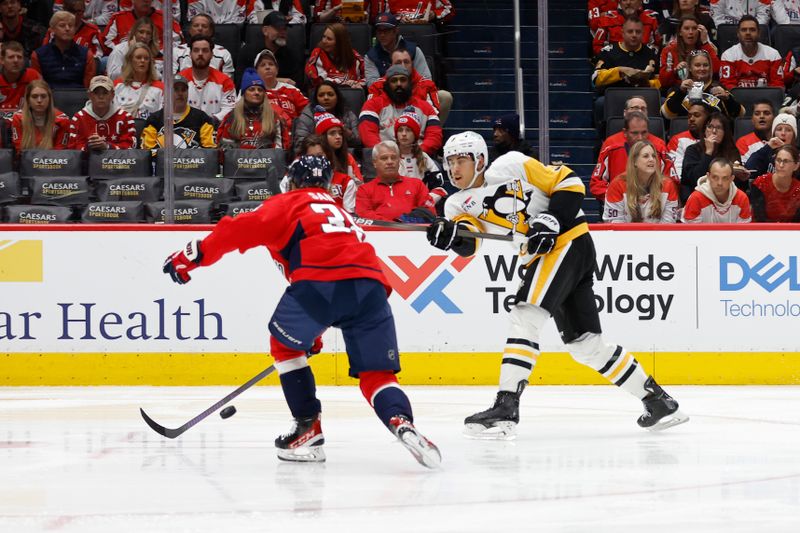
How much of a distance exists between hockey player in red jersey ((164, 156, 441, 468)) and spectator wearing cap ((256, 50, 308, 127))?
178 inches

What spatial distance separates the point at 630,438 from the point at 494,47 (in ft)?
18.9

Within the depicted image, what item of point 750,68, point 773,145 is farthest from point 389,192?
point 750,68

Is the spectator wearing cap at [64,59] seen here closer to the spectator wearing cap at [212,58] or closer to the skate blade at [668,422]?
the spectator wearing cap at [212,58]

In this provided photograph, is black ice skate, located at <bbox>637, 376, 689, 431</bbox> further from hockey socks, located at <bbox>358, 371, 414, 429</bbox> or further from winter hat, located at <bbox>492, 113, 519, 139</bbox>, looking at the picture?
winter hat, located at <bbox>492, 113, 519, 139</bbox>

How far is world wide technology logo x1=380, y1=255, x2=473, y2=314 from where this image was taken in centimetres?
767

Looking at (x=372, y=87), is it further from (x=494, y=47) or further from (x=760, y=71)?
(x=760, y=71)

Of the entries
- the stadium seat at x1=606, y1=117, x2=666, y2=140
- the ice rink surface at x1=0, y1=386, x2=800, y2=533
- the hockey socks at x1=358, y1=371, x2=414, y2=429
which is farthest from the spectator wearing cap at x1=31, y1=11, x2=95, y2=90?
the hockey socks at x1=358, y1=371, x2=414, y2=429

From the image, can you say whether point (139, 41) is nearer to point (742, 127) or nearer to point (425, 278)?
point (425, 278)

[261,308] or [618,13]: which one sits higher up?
[618,13]

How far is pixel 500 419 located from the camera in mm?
5383

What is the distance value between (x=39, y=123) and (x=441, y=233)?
3888 mm

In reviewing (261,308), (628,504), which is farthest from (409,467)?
(261,308)

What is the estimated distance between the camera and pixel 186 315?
7.63 m

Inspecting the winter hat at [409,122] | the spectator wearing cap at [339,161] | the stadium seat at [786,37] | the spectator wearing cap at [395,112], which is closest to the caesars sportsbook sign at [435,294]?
the spectator wearing cap at [339,161]
